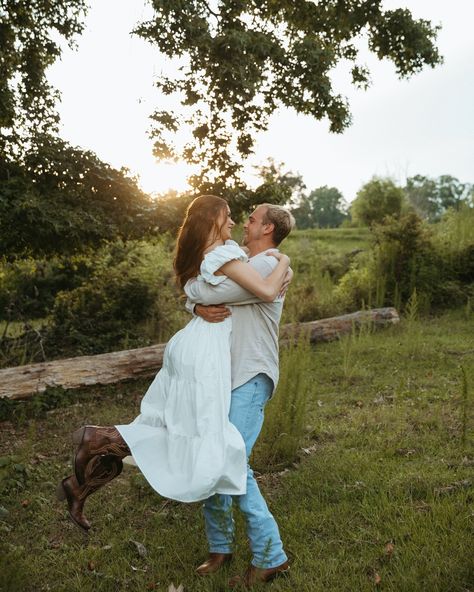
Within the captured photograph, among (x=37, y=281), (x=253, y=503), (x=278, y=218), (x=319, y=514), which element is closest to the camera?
(x=253, y=503)

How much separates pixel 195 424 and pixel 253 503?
21.5 inches

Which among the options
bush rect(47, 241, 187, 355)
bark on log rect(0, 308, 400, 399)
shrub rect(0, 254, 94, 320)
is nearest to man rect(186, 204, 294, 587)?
bark on log rect(0, 308, 400, 399)

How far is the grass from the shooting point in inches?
145

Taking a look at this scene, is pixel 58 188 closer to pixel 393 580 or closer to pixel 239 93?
pixel 239 93

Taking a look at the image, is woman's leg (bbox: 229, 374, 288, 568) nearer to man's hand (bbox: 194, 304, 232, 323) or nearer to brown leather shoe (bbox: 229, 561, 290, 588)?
brown leather shoe (bbox: 229, 561, 290, 588)

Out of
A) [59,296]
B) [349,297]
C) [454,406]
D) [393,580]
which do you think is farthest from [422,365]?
[59,296]

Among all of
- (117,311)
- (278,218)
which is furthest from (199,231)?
(117,311)

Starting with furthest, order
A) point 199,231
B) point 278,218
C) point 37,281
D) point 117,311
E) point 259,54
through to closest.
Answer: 1. point 37,281
2. point 117,311
3. point 259,54
4. point 278,218
5. point 199,231

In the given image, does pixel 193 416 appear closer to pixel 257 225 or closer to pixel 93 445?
pixel 93 445

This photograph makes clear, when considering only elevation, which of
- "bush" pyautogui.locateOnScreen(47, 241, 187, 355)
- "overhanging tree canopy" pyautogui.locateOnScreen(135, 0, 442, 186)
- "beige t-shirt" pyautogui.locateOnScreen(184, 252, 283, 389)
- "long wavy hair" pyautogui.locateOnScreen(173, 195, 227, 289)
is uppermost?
"overhanging tree canopy" pyautogui.locateOnScreen(135, 0, 442, 186)

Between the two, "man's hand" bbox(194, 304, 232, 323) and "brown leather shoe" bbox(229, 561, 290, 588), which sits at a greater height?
"man's hand" bbox(194, 304, 232, 323)

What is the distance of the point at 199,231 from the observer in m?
3.57

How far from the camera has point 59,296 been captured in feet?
40.0

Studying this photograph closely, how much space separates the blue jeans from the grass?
22cm
